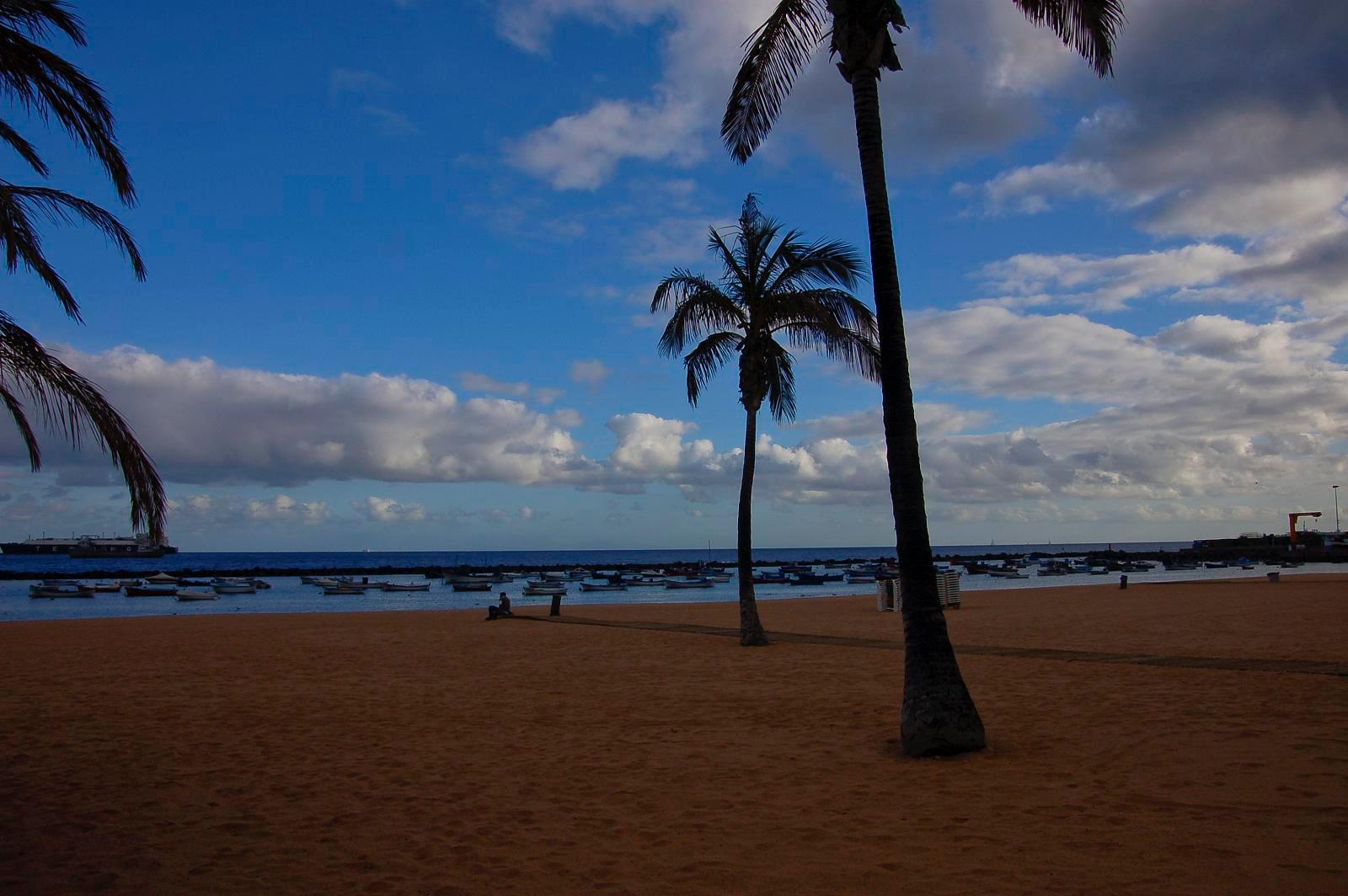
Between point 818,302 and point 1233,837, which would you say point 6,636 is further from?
point 1233,837

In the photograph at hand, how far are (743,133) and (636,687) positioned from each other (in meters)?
7.91

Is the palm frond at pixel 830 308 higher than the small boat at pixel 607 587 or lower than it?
higher

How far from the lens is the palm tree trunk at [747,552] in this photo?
17.8 m

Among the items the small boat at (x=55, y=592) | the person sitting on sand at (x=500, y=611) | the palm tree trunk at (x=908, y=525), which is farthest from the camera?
the small boat at (x=55, y=592)

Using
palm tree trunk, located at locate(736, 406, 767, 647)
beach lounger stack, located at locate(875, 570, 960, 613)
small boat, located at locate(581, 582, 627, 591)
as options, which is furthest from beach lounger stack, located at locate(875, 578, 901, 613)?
small boat, located at locate(581, 582, 627, 591)

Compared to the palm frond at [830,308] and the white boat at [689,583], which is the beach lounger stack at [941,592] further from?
the white boat at [689,583]

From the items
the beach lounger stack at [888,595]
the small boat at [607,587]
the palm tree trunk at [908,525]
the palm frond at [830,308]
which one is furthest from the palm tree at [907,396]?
the small boat at [607,587]

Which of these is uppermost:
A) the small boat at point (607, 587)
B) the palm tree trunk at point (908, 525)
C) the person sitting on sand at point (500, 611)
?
the palm tree trunk at point (908, 525)

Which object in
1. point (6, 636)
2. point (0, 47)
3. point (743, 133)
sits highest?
point (743, 133)

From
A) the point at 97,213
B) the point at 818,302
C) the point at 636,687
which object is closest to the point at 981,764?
the point at 636,687

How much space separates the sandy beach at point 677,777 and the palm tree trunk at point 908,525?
345 millimetres

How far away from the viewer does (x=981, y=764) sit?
7.70 m

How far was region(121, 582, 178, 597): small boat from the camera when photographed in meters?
54.5

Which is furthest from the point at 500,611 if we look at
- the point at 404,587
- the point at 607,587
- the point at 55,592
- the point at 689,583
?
the point at 55,592
